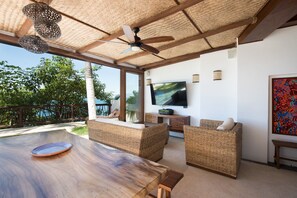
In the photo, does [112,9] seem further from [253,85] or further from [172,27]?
[253,85]

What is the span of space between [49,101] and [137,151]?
5.64m

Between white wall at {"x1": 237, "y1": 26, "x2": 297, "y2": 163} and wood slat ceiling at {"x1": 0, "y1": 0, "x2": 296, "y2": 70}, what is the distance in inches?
21.4

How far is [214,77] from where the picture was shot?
404 cm

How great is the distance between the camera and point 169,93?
519 cm

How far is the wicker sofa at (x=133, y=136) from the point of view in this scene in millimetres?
2463

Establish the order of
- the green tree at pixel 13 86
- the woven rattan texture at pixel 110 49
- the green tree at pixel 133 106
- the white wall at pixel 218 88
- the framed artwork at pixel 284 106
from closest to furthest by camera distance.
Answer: the framed artwork at pixel 284 106 < the woven rattan texture at pixel 110 49 < the white wall at pixel 218 88 < the green tree at pixel 13 86 < the green tree at pixel 133 106

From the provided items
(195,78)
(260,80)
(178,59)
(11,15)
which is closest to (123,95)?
(178,59)

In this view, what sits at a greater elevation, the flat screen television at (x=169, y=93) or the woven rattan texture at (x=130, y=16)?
the woven rattan texture at (x=130, y=16)

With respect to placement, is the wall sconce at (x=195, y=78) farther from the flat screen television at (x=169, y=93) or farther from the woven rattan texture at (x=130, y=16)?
the woven rattan texture at (x=130, y=16)

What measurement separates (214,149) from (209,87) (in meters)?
2.27

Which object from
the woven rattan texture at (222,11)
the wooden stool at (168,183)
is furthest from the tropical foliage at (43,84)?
the wooden stool at (168,183)

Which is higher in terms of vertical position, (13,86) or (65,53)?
(65,53)

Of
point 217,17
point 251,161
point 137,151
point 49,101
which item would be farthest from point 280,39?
point 49,101

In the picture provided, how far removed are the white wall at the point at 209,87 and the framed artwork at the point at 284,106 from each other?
930mm
